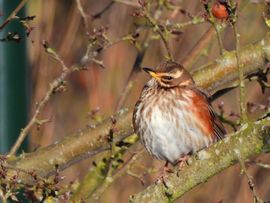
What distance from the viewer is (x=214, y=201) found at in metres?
7.40

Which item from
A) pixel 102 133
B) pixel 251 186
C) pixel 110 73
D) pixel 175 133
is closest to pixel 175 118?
pixel 175 133

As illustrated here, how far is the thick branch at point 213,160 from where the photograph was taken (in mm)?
3744

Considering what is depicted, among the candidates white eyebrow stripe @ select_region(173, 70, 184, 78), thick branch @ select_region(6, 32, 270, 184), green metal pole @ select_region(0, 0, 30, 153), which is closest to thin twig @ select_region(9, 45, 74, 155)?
thick branch @ select_region(6, 32, 270, 184)

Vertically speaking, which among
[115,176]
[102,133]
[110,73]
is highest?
[102,133]

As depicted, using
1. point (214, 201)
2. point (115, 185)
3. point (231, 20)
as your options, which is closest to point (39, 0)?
point (115, 185)

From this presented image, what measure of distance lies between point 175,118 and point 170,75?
0.82 ft

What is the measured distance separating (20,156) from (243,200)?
3.15 metres

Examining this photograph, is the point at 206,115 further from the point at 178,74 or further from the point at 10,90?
the point at 10,90

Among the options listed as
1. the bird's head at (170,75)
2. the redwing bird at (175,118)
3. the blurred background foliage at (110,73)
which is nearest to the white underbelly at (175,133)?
the redwing bird at (175,118)

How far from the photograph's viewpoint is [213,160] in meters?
3.85

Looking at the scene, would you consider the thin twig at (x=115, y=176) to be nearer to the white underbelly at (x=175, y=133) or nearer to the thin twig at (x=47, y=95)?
the white underbelly at (x=175, y=133)

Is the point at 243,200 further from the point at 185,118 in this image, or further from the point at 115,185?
the point at 185,118

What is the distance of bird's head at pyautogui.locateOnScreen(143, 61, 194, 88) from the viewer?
4.81 m

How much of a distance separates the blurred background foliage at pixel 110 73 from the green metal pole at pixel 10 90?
159 centimetres
